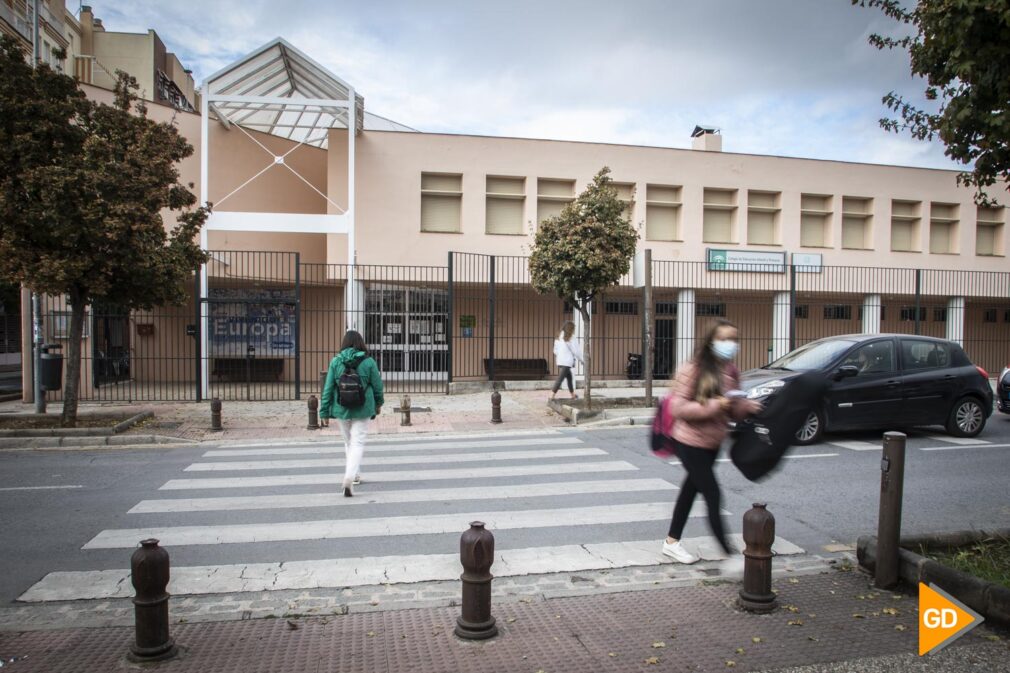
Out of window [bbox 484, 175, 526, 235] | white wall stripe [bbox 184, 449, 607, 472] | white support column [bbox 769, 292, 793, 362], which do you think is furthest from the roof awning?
white support column [bbox 769, 292, 793, 362]

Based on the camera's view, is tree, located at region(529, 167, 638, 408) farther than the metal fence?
No

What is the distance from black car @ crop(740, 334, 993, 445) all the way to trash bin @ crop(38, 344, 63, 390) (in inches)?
513

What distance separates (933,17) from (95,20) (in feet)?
130

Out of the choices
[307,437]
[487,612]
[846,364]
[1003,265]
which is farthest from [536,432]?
[1003,265]

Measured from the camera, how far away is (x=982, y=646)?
12.7ft

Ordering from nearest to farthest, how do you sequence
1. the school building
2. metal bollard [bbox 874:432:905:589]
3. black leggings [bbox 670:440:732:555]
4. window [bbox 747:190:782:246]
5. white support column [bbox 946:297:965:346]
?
metal bollard [bbox 874:432:905:589] → black leggings [bbox 670:440:732:555] → the school building → window [bbox 747:190:782:246] → white support column [bbox 946:297:965:346]

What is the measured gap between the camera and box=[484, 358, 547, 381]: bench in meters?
19.8

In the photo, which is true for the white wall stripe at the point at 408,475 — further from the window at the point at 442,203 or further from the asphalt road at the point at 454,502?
the window at the point at 442,203

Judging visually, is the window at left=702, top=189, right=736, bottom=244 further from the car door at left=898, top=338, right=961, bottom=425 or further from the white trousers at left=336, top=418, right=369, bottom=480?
the white trousers at left=336, top=418, right=369, bottom=480

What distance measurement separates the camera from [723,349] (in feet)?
16.3

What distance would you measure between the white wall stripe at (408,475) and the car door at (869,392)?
3.66 metres

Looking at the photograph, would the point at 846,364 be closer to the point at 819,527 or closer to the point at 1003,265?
the point at 819,527

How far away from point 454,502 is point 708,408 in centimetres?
332

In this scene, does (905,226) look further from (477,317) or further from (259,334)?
(259,334)
